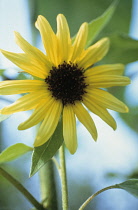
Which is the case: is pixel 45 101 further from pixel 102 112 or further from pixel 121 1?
pixel 121 1

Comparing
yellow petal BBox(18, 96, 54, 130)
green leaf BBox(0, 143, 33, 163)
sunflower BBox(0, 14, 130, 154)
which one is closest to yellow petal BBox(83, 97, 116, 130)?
sunflower BBox(0, 14, 130, 154)

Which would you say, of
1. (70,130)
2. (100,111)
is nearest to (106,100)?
(100,111)

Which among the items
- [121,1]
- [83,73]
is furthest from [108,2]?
[83,73]

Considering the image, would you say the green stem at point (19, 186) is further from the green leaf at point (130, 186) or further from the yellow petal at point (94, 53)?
the yellow petal at point (94, 53)

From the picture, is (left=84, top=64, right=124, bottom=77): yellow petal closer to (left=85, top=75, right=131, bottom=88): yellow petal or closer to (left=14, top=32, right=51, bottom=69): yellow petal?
(left=85, top=75, right=131, bottom=88): yellow petal

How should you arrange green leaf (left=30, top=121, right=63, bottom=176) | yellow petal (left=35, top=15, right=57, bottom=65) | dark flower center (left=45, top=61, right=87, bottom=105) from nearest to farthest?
green leaf (left=30, top=121, right=63, bottom=176) < yellow petal (left=35, top=15, right=57, bottom=65) < dark flower center (left=45, top=61, right=87, bottom=105)

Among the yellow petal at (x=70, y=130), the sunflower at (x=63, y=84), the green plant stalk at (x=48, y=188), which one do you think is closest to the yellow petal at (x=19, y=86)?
the sunflower at (x=63, y=84)
